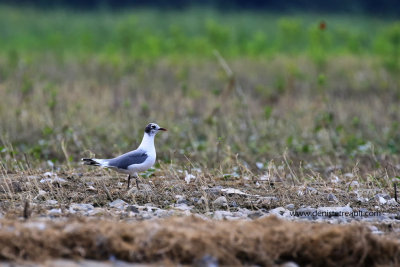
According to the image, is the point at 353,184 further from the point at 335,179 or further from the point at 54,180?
the point at 54,180

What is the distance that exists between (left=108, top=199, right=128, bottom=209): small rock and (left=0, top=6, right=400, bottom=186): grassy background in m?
1.73

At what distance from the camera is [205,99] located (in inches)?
750

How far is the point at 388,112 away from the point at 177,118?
5744 millimetres

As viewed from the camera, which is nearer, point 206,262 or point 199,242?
point 206,262

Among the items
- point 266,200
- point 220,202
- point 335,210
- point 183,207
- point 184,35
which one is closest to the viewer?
point 183,207

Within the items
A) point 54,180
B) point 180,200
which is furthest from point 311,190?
point 54,180

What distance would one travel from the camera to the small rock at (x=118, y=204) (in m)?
7.60

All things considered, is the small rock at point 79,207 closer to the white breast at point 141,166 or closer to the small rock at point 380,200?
the white breast at point 141,166

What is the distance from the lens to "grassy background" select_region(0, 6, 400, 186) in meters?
12.6

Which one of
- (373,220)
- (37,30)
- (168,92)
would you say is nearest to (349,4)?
(37,30)

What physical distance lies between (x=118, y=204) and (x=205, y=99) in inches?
455

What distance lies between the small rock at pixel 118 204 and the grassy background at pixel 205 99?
5.68ft

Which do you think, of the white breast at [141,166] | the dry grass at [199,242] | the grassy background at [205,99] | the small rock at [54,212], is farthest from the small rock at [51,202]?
the grassy background at [205,99]

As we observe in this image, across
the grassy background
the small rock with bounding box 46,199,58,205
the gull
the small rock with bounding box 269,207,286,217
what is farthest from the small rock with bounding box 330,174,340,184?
the small rock with bounding box 46,199,58,205
